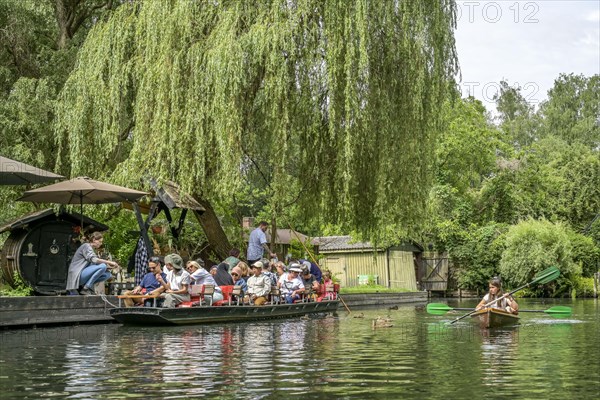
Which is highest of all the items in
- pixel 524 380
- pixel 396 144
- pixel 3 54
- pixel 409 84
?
pixel 3 54

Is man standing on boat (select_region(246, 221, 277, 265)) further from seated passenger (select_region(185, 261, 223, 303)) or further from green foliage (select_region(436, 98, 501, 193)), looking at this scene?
green foliage (select_region(436, 98, 501, 193))

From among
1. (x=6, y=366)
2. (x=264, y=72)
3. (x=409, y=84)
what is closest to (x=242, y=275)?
(x=264, y=72)

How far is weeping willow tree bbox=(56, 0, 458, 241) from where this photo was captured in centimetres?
1989

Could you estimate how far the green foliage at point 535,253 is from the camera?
3759 cm

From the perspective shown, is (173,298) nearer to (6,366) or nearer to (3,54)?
(6,366)

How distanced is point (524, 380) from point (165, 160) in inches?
547

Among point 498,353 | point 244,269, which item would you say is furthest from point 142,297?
point 498,353

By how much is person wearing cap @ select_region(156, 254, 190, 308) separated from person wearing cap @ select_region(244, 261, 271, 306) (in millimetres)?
2142

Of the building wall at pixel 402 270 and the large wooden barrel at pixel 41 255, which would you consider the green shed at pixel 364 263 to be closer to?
the building wall at pixel 402 270

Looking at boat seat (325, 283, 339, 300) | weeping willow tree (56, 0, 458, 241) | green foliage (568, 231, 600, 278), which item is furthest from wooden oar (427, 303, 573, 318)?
green foliage (568, 231, 600, 278)

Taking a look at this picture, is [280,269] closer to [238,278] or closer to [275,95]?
[238,278]

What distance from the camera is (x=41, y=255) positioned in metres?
18.0

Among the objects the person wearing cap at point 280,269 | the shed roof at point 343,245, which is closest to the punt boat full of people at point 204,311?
the person wearing cap at point 280,269

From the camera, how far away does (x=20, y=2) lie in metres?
25.5
